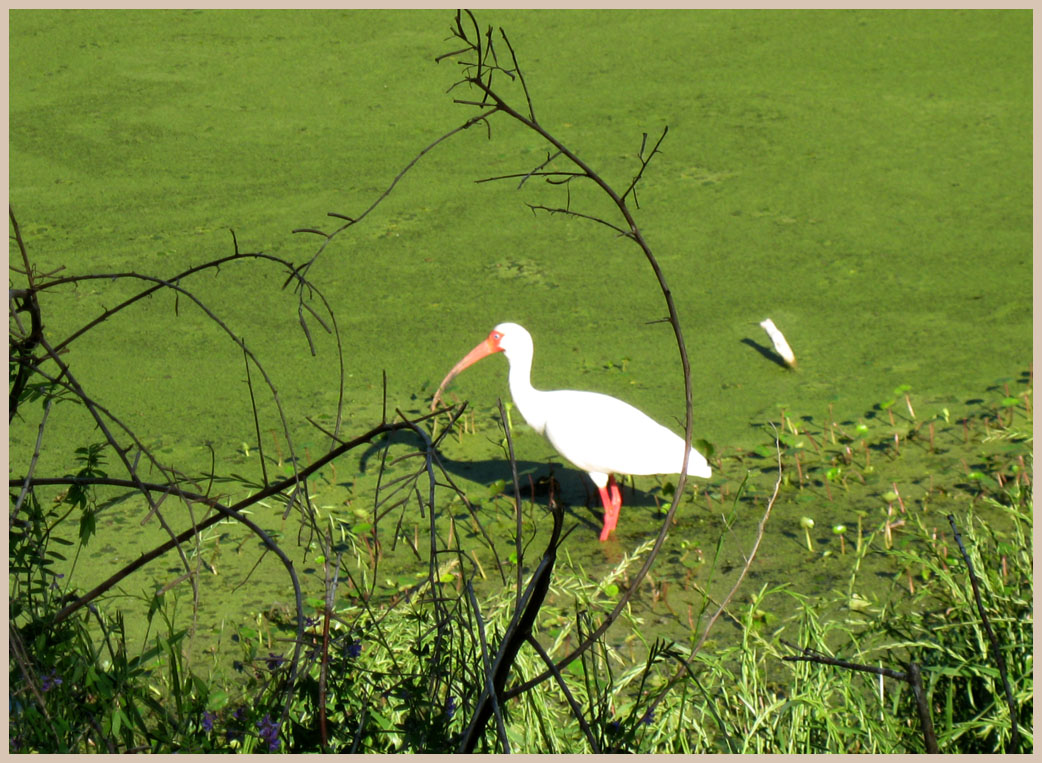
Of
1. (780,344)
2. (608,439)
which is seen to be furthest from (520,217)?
(608,439)

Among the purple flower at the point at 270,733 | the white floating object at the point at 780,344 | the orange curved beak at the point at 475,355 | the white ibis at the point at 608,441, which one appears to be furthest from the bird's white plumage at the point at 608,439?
the purple flower at the point at 270,733

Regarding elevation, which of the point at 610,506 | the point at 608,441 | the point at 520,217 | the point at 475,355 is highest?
the point at 520,217

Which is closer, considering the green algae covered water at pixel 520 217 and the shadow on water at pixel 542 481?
the shadow on water at pixel 542 481

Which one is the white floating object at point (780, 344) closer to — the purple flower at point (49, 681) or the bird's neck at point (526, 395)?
the bird's neck at point (526, 395)

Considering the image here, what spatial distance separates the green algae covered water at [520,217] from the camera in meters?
3.26

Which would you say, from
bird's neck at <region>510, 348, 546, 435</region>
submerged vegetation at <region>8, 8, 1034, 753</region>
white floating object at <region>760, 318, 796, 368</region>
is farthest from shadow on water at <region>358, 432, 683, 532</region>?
white floating object at <region>760, 318, 796, 368</region>

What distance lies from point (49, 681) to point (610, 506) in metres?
1.80

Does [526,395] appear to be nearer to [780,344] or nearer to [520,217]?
[780,344]

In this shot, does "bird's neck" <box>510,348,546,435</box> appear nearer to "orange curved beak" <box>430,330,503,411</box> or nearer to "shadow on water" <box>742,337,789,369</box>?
"orange curved beak" <box>430,330,503,411</box>

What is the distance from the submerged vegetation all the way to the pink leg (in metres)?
0.09

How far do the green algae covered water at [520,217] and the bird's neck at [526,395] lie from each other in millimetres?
128

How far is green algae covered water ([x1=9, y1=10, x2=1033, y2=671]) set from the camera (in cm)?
326

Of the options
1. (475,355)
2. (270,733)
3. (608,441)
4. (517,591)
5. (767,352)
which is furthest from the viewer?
→ (767,352)

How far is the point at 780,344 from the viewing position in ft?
10.9
